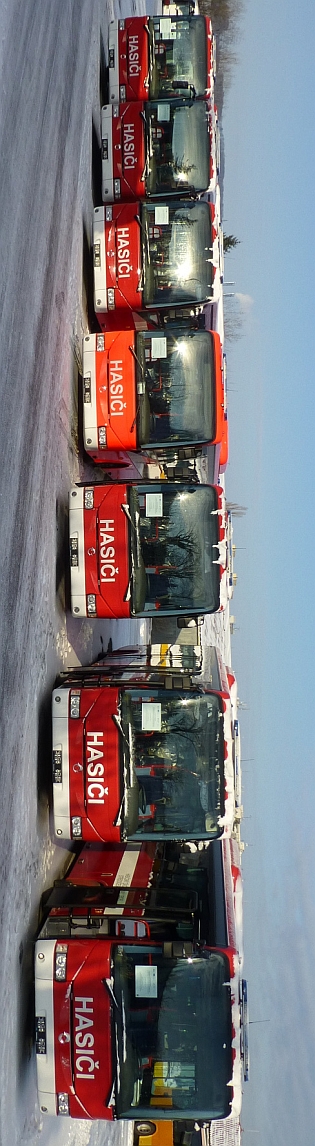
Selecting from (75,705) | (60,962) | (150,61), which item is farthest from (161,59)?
(60,962)

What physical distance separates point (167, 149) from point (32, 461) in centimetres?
402

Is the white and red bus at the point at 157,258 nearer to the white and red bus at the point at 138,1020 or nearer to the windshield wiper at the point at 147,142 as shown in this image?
the windshield wiper at the point at 147,142

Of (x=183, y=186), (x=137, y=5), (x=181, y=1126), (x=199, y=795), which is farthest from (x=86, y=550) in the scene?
(x=137, y=5)

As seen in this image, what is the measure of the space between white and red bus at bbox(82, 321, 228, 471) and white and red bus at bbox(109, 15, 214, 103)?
11.9 feet

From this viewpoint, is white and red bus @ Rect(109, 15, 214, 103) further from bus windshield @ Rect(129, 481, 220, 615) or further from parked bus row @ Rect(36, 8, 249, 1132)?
bus windshield @ Rect(129, 481, 220, 615)

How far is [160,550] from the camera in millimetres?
6102

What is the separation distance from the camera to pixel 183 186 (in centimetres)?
804

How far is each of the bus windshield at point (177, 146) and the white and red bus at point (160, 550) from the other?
367 centimetres

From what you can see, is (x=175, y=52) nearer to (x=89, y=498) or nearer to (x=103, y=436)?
(x=103, y=436)

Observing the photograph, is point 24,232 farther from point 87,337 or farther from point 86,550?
point 86,550

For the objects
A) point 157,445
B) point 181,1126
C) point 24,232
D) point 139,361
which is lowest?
point 181,1126

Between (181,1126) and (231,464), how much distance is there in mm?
10062

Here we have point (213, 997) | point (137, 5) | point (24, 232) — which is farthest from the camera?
point (137, 5)

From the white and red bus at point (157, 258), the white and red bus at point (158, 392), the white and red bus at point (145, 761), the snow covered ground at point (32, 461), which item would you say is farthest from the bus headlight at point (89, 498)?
the white and red bus at point (157, 258)
